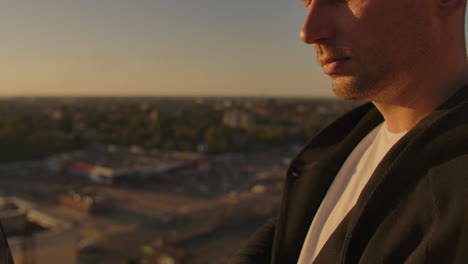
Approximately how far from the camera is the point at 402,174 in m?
0.29

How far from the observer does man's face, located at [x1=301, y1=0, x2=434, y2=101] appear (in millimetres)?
335

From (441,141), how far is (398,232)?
0.24 feet

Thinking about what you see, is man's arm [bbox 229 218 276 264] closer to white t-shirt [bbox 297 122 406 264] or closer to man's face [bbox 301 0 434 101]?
white t-shirt [bbox 297 122 406 264]

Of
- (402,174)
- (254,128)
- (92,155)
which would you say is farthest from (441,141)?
(254,128)

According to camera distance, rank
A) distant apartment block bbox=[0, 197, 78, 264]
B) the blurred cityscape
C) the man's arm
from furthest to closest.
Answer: the blurred cityscape
distant apartment block bbox=[0, 197, 78, 264]
the man's arm

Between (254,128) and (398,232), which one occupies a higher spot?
(398,232)

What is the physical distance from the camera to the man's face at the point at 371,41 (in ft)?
1.10

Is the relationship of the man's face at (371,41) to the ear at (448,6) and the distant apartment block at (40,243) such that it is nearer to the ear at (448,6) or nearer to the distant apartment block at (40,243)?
the ear at (448,6)

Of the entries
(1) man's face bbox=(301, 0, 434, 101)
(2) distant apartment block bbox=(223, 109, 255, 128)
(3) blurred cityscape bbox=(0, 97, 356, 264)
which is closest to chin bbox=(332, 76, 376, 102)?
(1) man's face bbox=(301, 0, 434, 101)

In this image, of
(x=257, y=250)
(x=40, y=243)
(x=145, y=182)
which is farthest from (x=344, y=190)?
(x=145, y=182)

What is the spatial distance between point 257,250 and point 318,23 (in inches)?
12.0

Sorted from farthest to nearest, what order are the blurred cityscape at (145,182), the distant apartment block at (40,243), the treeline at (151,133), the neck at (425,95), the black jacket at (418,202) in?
the treeline at (151,133), the blurred cityscape at (145,182), the distant apartment block at (40,243), the neck at (425,95), the black jacket at (418,202)

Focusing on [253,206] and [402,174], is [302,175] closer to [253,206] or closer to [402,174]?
[402,174]

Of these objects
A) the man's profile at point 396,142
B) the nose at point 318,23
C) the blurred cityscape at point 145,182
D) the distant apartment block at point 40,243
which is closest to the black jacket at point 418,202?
the man's profile at point 396,142
